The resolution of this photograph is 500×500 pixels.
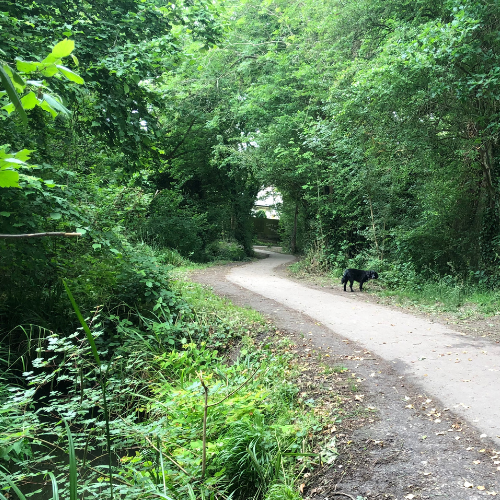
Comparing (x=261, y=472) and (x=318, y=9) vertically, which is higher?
(x=318, y=9)

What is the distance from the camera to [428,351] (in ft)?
17.6

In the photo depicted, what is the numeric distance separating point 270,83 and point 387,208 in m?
7.36

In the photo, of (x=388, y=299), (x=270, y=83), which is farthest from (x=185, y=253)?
(x=388, y=299)

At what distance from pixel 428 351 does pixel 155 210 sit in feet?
41.9

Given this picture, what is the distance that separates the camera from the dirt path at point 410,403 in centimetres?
287

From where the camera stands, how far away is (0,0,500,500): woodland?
9.56ft

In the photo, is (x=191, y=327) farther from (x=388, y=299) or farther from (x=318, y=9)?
(x=318, y=9)

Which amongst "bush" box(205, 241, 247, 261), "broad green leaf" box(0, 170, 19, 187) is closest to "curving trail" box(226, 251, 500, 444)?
"broad green leaf" box(0, 170, 19, 187)

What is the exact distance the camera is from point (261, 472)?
3117 mm

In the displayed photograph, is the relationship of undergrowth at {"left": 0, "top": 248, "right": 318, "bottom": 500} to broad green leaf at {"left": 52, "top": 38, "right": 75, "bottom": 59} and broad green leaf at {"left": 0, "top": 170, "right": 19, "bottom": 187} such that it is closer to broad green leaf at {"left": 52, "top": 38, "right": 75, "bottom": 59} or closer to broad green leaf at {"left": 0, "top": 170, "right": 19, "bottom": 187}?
broad green leaf at {"left": 0, "top": 170, "right": 19, "bottom": 187}

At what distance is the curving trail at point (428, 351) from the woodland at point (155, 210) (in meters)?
1.58

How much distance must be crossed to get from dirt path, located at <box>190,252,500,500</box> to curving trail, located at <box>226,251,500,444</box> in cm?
1

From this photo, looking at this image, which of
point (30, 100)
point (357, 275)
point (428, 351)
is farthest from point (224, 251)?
point (30, 100)

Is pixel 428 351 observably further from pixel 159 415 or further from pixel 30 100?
pixel 30 100
